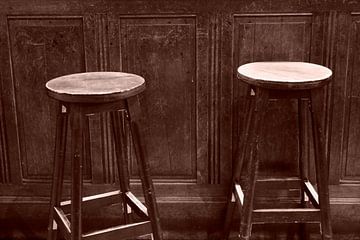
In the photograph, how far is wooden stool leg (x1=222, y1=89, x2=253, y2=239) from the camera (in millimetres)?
2582

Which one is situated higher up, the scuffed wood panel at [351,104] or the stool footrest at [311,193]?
the scuffed wood panel at [351,104]

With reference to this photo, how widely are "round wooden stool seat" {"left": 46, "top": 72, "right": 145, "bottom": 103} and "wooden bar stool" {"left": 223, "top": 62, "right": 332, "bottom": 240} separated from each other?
0.49 metres

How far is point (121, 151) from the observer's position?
2648 mm

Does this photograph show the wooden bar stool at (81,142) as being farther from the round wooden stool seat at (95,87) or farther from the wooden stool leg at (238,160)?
the wooden stool leg at (238,160)

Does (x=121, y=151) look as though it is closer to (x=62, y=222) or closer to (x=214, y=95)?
(x=62, y=222)

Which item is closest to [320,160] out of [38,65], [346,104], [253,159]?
[253,159]

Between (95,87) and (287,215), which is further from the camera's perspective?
(287,215)

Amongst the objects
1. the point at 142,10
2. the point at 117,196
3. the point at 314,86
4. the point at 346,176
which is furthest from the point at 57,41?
the point at 346,176

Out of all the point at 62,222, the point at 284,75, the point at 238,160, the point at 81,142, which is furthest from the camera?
the point at 238,160

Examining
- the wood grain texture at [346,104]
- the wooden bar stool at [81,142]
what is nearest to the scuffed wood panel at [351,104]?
the wood grain texture at [346,104]

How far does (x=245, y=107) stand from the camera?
2686 mm

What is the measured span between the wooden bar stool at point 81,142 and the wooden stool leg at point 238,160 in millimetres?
495

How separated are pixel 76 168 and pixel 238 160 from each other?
85 centimetres

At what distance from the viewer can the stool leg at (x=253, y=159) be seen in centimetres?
230
